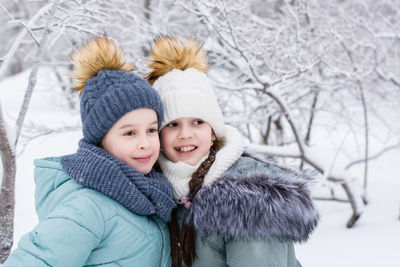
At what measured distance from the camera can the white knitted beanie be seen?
1.90 m

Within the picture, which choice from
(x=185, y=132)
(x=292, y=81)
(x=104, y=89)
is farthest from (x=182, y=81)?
(x=292, y=81)

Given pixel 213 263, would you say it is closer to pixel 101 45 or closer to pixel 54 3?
pixel 101 45

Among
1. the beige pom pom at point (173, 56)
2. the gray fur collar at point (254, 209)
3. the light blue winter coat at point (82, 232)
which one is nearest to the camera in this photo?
the light blue winter coat at point (82, 232)

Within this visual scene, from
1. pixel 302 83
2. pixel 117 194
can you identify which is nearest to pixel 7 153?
pixel 117 194

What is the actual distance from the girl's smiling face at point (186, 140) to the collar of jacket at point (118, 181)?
0.24 metres

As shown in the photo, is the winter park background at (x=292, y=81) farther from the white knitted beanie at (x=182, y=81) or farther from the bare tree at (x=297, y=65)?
the white knitted beanie at (x=182, y=81)

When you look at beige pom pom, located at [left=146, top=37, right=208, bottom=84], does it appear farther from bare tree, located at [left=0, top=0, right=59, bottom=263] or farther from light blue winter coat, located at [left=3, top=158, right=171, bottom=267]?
light blue winter coat, located at [left=3, top=158, right=171, bottom=267]

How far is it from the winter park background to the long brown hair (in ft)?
3.31

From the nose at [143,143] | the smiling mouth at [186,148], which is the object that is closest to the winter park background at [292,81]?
the nose at [143,143]

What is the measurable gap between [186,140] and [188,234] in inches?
18.1

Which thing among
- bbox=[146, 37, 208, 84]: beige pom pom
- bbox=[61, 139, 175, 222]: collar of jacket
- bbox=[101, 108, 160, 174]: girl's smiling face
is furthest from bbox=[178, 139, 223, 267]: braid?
bbox=[146, 37, 208, 84]: beige pom pom

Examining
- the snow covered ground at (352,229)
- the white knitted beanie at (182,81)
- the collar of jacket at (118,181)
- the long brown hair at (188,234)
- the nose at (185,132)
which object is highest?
the white knitted beanie at (182,81)

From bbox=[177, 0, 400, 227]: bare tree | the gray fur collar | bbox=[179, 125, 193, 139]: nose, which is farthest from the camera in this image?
bbox=[177, 0, 400, 227]: bare tree

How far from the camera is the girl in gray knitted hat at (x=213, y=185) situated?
1582 mm
